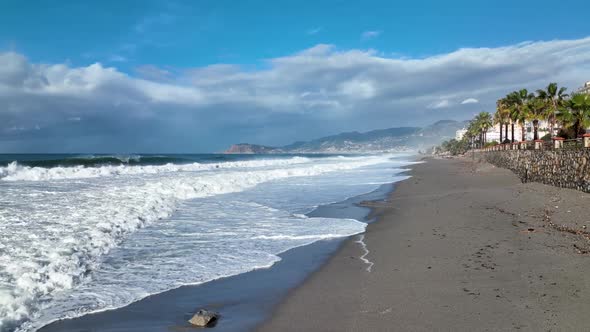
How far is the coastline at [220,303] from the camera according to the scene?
4.52 metres

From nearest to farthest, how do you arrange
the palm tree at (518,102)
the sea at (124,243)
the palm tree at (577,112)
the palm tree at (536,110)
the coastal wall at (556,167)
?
the sea at (124,243) < the coastal wall at (556,167) < the palm tree at (577,112) < the palm tree at (536,110) < the palm tree at (518,102)

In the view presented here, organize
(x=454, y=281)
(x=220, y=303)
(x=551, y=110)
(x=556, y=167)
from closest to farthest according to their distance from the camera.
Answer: (x=220, y=303) → (x=454, y=281) → (x=556, y=167) → (x=551, y=110)

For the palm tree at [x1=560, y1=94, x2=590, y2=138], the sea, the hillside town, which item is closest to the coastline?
the sea

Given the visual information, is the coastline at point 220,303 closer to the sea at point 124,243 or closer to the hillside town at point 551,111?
the sea at point 124,243

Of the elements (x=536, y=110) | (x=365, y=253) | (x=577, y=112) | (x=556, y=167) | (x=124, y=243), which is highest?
(x=536, y=110)

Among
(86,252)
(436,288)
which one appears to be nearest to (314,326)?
(436,288)

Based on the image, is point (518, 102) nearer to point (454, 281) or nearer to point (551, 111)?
point (551, 111)

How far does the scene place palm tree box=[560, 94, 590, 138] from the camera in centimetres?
2719

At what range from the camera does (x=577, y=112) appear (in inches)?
1121

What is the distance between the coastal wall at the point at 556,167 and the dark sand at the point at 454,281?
525 cm

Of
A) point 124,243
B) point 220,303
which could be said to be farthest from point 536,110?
point 220,303

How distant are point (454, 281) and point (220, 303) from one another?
323 cm

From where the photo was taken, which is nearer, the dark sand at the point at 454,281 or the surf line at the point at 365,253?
the dark sand at the point at 454,281

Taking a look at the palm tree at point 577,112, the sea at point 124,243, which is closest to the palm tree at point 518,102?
the palm tree at point 577,112
